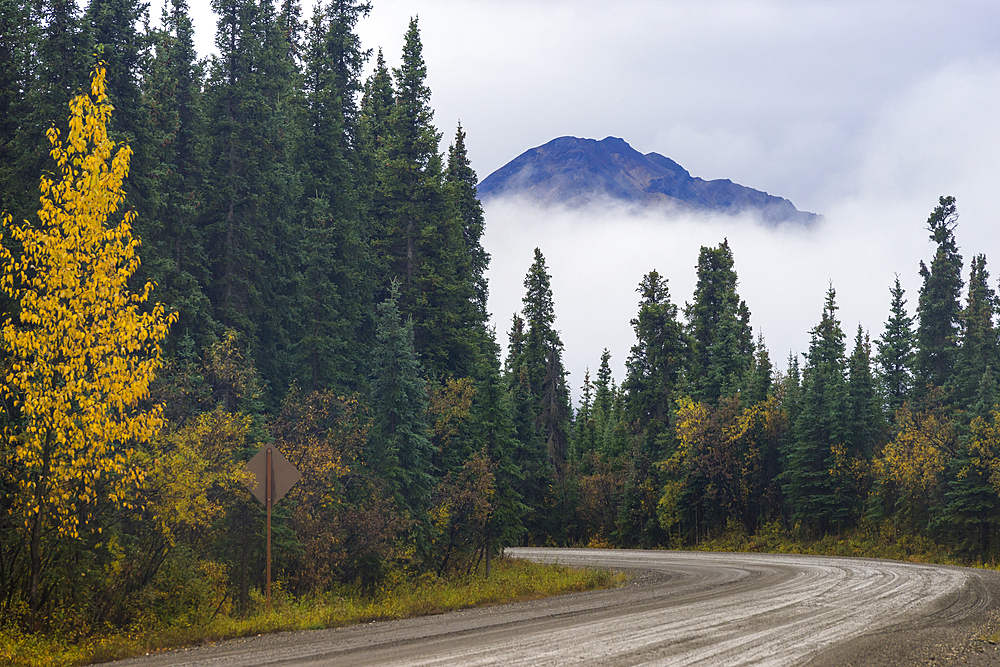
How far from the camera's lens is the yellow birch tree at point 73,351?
45.5 feet

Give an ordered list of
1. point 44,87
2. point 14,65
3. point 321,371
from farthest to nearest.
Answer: point 321,371 → point 14,65 → point 44,87

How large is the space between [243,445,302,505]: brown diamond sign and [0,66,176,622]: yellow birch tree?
3.30 m

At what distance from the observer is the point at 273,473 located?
18.1 meters

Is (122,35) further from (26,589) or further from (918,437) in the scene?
(918,437)

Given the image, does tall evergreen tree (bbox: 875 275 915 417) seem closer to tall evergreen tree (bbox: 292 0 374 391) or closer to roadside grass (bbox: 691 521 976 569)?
roadside grass (bbox: 691 521 976 569)

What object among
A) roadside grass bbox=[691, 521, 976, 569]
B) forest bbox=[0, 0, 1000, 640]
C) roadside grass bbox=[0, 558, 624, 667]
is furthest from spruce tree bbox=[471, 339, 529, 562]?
roadside grass bbox=[691, 521, 976, 569]

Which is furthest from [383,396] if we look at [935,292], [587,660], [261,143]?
[935,292]

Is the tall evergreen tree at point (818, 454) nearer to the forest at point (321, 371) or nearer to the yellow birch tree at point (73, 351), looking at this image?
the forest at point (321, 371)

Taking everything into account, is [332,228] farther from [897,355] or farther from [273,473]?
[897,355]

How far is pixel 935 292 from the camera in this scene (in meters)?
70.9

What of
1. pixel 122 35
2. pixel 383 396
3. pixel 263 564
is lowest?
pixel 263 564

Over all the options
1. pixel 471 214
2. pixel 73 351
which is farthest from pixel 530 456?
pixel 73 351

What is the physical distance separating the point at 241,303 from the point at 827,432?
35.8 meters

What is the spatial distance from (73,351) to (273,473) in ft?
17.6
